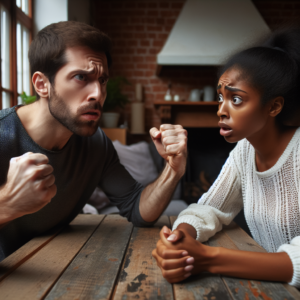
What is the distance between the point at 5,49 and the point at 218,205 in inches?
71.1

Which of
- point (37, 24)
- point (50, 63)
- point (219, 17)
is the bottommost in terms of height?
point (50, 63)

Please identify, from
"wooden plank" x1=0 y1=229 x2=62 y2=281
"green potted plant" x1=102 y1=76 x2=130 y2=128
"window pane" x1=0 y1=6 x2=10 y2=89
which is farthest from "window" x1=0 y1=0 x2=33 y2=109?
"wooden plank" x1=0 y1=229 x2=62 y2=281

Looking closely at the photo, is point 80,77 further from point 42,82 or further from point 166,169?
point 166,169

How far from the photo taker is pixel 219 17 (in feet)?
12.0

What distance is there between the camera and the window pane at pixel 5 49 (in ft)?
6.64

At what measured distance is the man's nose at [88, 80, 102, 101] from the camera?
1.04 metres

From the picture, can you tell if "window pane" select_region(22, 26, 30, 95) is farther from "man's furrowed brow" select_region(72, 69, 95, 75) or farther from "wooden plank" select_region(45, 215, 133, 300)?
"wooden plank" select_region(45, 215, 133, 300)

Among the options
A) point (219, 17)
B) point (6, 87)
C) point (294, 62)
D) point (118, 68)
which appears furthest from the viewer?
point (118, 68)

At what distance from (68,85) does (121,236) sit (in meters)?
0.55

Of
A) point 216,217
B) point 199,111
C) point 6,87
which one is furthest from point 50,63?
point 199,111

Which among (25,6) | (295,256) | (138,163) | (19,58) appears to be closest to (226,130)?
(295,256)

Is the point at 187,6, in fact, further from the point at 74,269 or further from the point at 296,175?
the point at 74,269

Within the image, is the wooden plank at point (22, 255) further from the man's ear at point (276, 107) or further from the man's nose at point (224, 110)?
the man's ear at point (276, 107)

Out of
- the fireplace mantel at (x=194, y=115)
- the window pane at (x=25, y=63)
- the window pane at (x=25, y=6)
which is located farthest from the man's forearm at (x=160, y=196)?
the fireplace mantel at (x=194, y=115)
